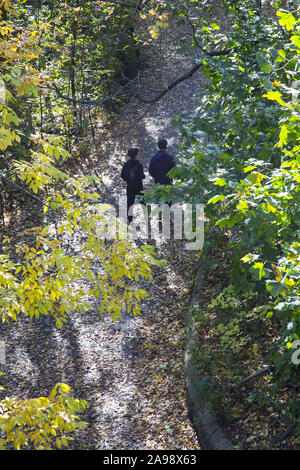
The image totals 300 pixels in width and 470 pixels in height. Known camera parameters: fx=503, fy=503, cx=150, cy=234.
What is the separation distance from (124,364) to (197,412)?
5.70ft

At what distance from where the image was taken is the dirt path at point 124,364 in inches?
239

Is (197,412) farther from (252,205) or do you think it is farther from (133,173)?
(133,173)

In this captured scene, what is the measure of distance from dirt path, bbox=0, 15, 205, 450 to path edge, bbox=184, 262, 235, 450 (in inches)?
7.5

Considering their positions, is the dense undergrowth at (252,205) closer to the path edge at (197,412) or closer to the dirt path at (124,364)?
the path edge at (197,412)

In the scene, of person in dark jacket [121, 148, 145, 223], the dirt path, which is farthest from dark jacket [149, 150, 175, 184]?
the dirt path

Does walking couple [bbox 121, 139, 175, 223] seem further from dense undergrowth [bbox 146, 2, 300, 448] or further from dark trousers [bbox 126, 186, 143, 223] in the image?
dense undergrowth [bbox 146, 2, 300, 448]

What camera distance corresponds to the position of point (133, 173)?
948cm

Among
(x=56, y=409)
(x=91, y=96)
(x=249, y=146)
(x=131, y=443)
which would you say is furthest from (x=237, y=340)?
(x=91, y=96)

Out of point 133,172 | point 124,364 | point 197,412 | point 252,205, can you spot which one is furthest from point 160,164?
point 252,205

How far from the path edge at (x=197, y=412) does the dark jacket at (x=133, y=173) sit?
2997 millimetres

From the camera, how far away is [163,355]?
7.19m

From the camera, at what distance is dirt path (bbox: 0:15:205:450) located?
6.07 m

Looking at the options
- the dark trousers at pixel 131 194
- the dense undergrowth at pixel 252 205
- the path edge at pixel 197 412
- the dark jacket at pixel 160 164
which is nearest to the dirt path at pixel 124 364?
the path edge at pixel 197 412
